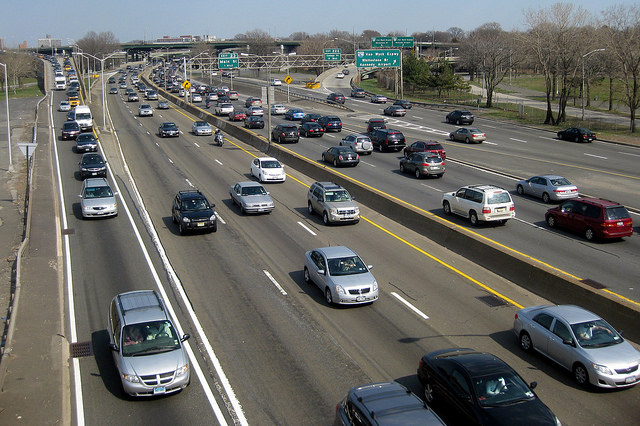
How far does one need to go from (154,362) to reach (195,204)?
1433 centimetres

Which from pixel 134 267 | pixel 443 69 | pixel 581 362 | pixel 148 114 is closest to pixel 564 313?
pixel 581 362

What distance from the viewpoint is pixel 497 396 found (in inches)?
433

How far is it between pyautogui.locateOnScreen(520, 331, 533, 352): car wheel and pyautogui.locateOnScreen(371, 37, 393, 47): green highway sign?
261ft

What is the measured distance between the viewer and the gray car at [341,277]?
1758 centimetres

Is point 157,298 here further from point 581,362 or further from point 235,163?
point 235,163

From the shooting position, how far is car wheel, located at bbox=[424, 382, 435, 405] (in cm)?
1227

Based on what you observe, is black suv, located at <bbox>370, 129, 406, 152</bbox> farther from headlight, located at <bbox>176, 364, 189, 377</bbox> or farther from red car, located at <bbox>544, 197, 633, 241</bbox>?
headlight, located at <bbox>176, 364, 189, 377</bbox>

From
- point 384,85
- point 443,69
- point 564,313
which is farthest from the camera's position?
→ point 384,85

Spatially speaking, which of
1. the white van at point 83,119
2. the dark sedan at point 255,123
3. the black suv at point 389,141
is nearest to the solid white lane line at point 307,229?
the black suv at point 389,141

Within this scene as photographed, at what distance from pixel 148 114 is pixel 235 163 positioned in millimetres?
33100

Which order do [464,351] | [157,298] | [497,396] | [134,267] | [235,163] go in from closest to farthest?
[497,396] → [464,351] → [157,298] → [134,267] → [235,163]

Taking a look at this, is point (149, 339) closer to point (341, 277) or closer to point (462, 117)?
point (341, 277)

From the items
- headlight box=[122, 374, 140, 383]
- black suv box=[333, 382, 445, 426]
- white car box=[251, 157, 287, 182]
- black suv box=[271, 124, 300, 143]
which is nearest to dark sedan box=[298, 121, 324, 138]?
black suv box=[271, 124, 300, 143]

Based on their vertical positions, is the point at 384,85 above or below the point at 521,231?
above
